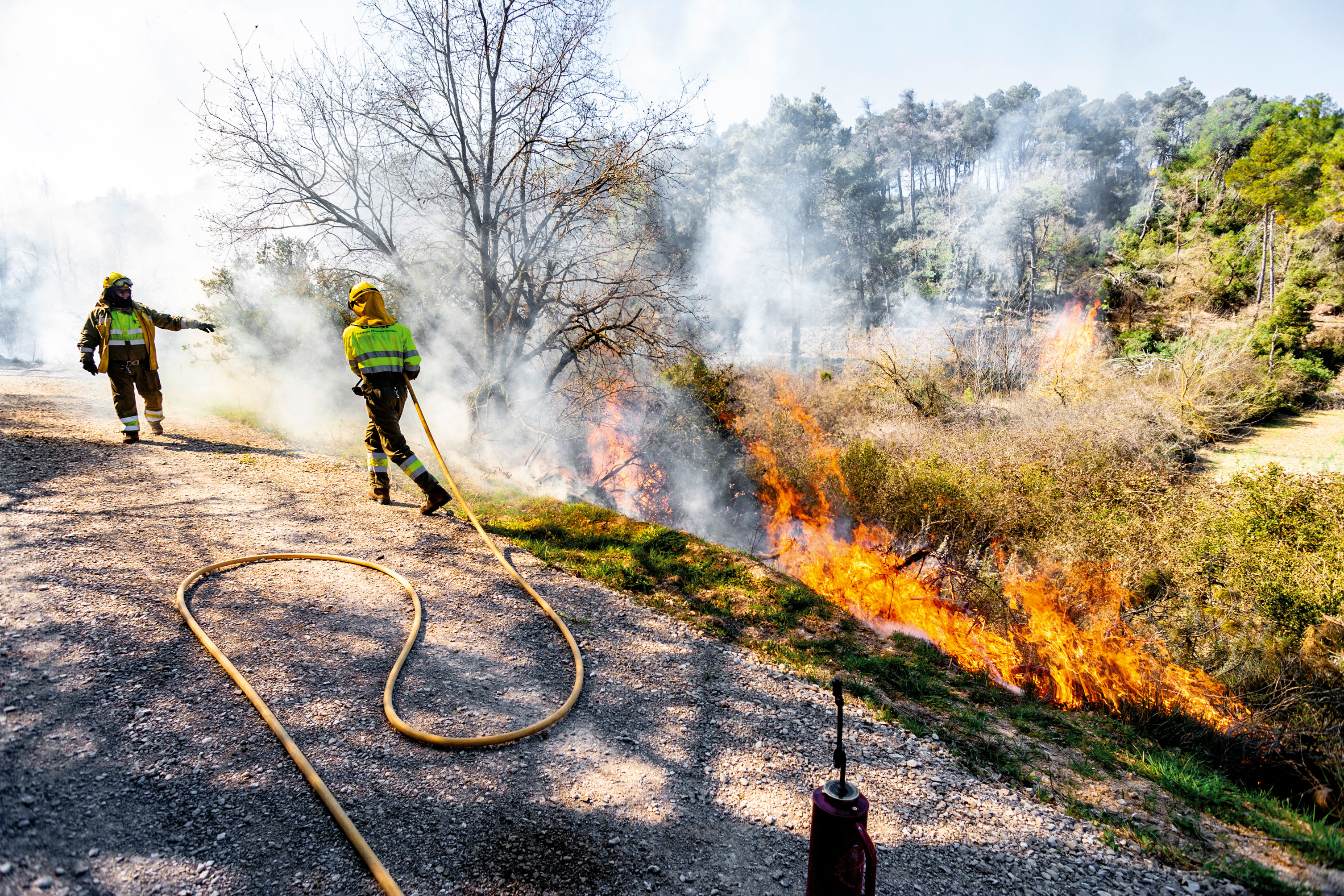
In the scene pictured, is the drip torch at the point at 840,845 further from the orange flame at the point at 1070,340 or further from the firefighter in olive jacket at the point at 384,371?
the orange flame at the point at 1070,340

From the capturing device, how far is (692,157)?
2928 centimetres

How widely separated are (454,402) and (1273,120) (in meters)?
35.7

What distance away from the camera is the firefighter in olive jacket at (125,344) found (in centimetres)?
677

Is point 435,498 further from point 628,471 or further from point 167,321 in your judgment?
point 628,471

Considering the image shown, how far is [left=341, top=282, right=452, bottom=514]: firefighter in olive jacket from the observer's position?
5.41 metres

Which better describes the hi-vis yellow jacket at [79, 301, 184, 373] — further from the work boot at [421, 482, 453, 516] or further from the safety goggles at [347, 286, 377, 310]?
the work boot at [421, 482, 453, 516]

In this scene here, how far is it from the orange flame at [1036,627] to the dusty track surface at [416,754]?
97.1 inches

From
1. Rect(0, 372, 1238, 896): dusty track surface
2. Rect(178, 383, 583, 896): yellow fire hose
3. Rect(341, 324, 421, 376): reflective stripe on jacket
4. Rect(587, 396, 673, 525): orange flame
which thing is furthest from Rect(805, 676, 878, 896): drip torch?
Rect(587, 396, 673, 525): orange flame

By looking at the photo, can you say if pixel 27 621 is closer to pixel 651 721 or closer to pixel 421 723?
pixel 421 723

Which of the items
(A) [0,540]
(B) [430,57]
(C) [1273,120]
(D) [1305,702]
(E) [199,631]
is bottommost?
(D) [1305,702]

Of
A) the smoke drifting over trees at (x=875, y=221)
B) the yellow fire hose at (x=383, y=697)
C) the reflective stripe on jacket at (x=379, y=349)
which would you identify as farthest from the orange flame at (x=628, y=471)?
the smoke drifting over trees at (x=875, y=221)

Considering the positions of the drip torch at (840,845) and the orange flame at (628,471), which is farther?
the orange flame at (628,471)

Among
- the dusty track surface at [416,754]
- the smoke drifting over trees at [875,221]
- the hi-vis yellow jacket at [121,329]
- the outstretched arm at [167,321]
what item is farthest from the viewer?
the smoke drifting over trees at [875,221]

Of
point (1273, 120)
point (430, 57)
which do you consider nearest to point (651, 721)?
point (430, 57)
